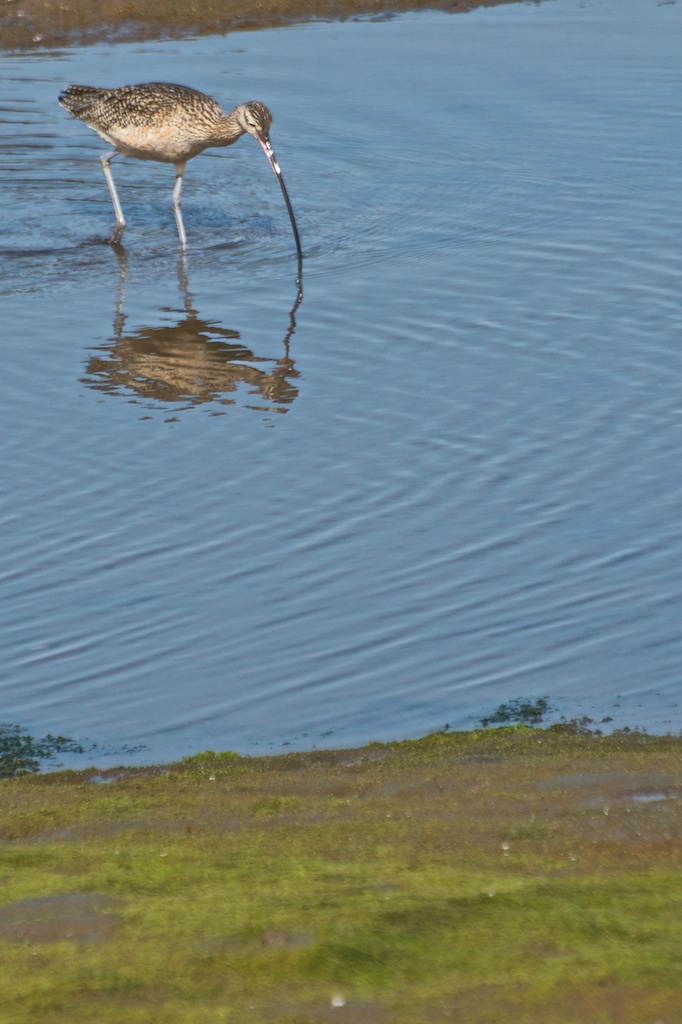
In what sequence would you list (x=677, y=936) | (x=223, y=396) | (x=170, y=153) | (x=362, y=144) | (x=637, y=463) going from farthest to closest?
(x=362, y=144) < (x=170, y=153) < (x=223, y=396) < (x=637, y=463) < (x=677, y=936)

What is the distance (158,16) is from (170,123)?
9809 mm

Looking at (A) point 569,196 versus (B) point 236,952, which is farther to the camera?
(A) point 569,196

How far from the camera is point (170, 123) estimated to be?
13203mm

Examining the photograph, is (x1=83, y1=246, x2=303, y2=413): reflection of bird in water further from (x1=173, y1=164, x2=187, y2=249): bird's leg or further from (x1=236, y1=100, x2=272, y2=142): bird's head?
(x1=236, y1=100, x2=272, y2=142): bird's head

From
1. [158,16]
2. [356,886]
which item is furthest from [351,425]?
[158,16]

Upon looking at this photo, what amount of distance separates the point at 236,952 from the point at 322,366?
21.9 feet

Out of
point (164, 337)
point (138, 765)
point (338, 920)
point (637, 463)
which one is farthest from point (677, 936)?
point (164, 337)

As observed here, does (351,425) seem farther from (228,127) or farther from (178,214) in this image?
(228,127)

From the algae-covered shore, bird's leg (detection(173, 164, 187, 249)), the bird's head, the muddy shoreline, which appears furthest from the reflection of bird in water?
the muddy shoreline

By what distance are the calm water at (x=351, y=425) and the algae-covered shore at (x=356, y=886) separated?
22.7 inches

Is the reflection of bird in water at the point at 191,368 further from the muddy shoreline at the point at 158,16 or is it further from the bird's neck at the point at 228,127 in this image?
the muddy shoreline at the point at 158,16

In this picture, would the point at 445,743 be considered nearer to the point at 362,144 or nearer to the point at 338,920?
the point at 338,920

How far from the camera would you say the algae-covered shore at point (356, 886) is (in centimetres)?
339

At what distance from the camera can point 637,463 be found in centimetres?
813
